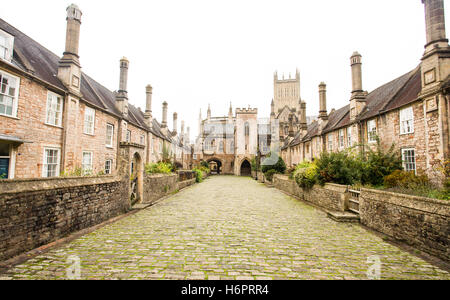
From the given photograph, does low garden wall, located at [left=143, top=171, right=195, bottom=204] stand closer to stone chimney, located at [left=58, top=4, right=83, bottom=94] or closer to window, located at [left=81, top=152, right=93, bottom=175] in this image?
window, located at [left=81, top=152, right=93, bottom=175]

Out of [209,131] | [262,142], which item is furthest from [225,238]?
[209,131]

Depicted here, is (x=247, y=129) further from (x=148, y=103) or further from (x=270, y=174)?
(x=148, y=103)

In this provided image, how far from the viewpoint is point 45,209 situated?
4.91m

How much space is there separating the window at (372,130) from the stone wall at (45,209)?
17098 millimetres

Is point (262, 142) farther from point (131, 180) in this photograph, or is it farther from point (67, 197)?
point (67, 197)

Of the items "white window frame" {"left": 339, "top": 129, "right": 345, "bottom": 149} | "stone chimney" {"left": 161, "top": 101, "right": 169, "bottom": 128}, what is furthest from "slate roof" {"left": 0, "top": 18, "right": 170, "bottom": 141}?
"white window frame" {"left": 339, "top": 129, "right": 345, "bottom": 149}

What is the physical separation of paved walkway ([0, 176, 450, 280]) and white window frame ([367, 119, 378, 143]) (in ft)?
35.9

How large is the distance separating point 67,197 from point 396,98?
1874 cm

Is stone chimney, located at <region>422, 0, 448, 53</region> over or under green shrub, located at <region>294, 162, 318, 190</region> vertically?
over

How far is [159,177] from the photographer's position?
12.7 metres

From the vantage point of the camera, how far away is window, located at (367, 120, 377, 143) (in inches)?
600

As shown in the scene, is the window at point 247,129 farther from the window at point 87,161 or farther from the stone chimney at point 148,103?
the window at point 87,161

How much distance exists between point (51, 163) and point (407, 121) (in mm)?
20574
